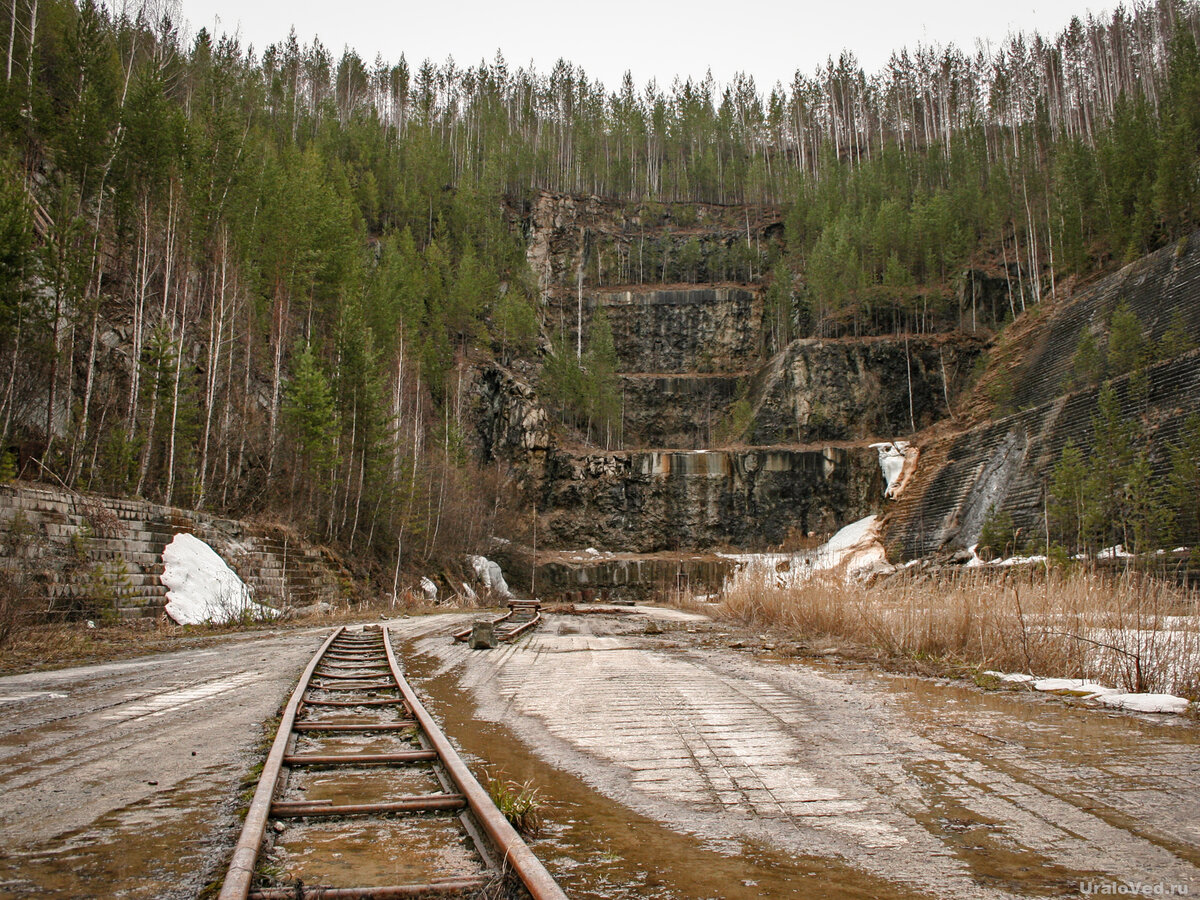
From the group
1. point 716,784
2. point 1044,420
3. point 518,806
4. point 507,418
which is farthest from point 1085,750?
point 507,418

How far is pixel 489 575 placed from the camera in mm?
35688

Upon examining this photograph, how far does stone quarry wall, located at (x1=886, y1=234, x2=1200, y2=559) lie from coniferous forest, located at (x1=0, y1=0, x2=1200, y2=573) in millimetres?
8230

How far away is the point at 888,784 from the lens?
3.56 metres

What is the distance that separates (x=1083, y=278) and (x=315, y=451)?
4075cm

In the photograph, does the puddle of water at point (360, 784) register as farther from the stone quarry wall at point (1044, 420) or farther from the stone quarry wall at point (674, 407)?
the stone quarry wall at point (674, 407)

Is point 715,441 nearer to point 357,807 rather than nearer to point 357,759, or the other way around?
point 357,759

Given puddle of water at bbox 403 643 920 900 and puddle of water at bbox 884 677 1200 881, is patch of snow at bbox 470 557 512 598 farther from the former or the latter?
puddle of water at bbox 403 643 920 900

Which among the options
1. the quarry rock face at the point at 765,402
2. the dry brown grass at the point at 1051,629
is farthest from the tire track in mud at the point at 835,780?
the quarry rock face at the point at 765,402

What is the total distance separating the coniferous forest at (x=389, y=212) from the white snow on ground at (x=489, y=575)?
1.27 m

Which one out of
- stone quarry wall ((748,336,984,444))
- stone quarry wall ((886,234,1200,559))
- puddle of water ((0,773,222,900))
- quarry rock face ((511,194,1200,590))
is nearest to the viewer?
puddle of water ((0,773,222,900))

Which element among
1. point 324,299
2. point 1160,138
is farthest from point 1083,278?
point 324,299

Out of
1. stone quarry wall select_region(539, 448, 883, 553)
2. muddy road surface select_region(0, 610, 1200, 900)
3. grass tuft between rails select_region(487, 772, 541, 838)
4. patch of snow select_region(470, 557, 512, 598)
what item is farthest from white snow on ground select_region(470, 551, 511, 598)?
grass tuft between rails select_region(487, 772, 541, 838)

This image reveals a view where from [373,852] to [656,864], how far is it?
102 cm

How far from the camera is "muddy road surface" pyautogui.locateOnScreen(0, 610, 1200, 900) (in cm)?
246
